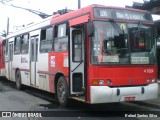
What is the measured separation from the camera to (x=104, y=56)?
9609mm

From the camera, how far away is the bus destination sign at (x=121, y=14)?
983 cm

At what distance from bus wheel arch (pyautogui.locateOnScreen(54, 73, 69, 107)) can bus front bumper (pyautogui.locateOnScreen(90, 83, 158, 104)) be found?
1.85 m

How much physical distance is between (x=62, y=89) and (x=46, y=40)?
8.33 feet

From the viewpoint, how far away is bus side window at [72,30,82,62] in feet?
34.7

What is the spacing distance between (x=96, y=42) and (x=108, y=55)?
51 centimetres

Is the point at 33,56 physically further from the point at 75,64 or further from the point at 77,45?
the point at 77,45

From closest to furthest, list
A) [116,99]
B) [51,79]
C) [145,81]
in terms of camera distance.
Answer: [116,99]
[145,81]
[51,79]

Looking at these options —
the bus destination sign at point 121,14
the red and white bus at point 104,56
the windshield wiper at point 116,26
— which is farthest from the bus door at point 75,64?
the windshield wiper at point 116,26

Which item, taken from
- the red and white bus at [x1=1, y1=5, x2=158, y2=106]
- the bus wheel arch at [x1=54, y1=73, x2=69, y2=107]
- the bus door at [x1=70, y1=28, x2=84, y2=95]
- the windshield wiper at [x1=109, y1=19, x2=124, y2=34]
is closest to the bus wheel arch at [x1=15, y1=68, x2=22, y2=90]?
the red and white bus at [x1=1, y1=5, x2=158, y2=106]

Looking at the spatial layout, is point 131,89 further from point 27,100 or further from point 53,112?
point 27,100

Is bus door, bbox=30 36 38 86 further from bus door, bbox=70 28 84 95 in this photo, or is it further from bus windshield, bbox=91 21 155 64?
bus windshield, bbox=91 21 155 64

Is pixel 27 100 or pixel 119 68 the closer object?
pixel 119 68

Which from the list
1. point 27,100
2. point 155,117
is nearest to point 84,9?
point 155,117

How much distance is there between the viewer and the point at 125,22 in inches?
397
